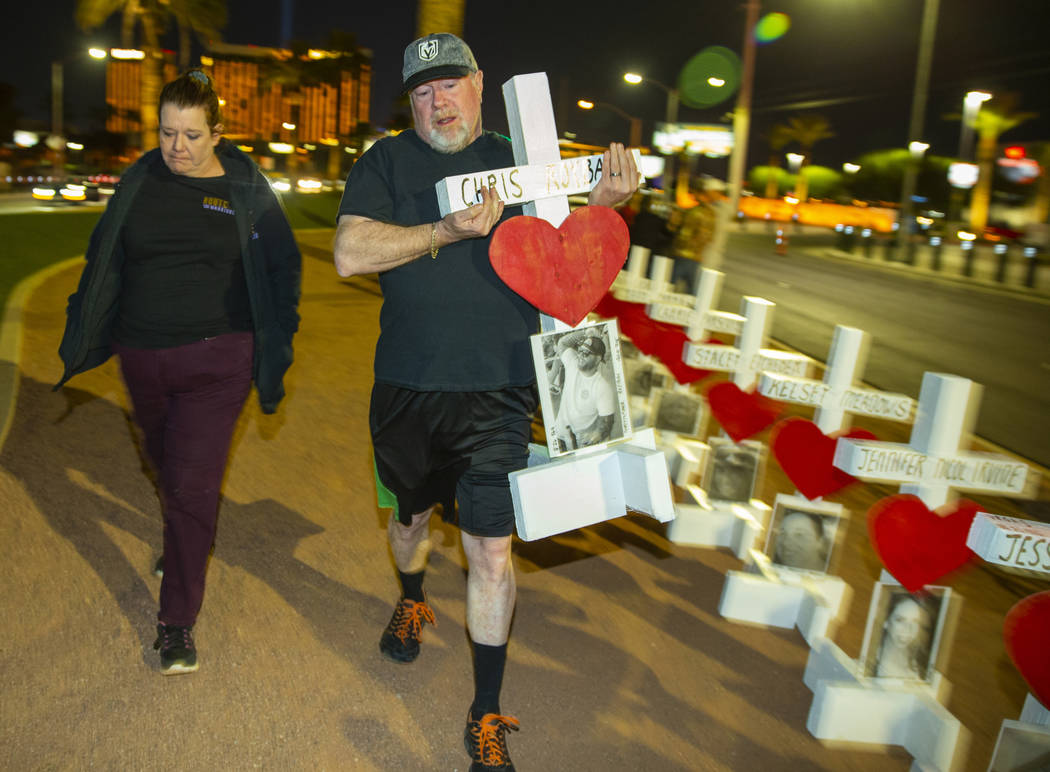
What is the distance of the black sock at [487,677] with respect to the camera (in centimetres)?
302

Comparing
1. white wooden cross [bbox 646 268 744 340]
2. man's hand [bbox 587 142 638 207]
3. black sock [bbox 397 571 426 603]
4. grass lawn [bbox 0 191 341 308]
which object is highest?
man's hand [bbox 587 142 638 207]

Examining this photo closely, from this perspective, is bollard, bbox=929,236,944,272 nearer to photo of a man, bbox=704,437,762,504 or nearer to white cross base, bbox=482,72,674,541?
photo of a man, bbox=704,437,762,504

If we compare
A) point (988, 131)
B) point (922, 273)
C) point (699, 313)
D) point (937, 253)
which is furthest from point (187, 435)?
point (988, 131)

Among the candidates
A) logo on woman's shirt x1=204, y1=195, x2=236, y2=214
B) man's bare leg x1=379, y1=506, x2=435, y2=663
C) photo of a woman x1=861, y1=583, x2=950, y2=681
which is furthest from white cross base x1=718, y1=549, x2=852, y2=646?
logo on woman's shirt x1=204, y1=195, x2=236, y2=214

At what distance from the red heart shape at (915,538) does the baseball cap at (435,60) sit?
78.3 inches

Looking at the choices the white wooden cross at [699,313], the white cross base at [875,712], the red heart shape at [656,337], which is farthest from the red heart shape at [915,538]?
the white wooden cross at [699,313]

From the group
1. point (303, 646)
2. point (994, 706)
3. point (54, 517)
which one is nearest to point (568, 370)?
point (303, 646)

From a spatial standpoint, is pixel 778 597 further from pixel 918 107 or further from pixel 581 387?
pixel 918 107

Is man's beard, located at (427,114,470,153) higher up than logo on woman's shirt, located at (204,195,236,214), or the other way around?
man's beard, located at (427,114,470,153)

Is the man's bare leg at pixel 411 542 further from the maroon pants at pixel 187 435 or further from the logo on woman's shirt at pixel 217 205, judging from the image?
the logo on woman's shirt at pixel 217 205

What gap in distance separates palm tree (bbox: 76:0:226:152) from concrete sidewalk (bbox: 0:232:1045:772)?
24408 millimetres

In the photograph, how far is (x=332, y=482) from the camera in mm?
5633

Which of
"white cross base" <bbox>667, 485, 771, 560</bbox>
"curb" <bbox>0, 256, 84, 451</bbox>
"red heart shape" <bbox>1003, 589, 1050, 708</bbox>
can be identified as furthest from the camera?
"curb" <bbox>0, 256, 84, 451</bbox>

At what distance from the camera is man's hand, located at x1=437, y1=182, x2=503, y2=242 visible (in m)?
2.52
